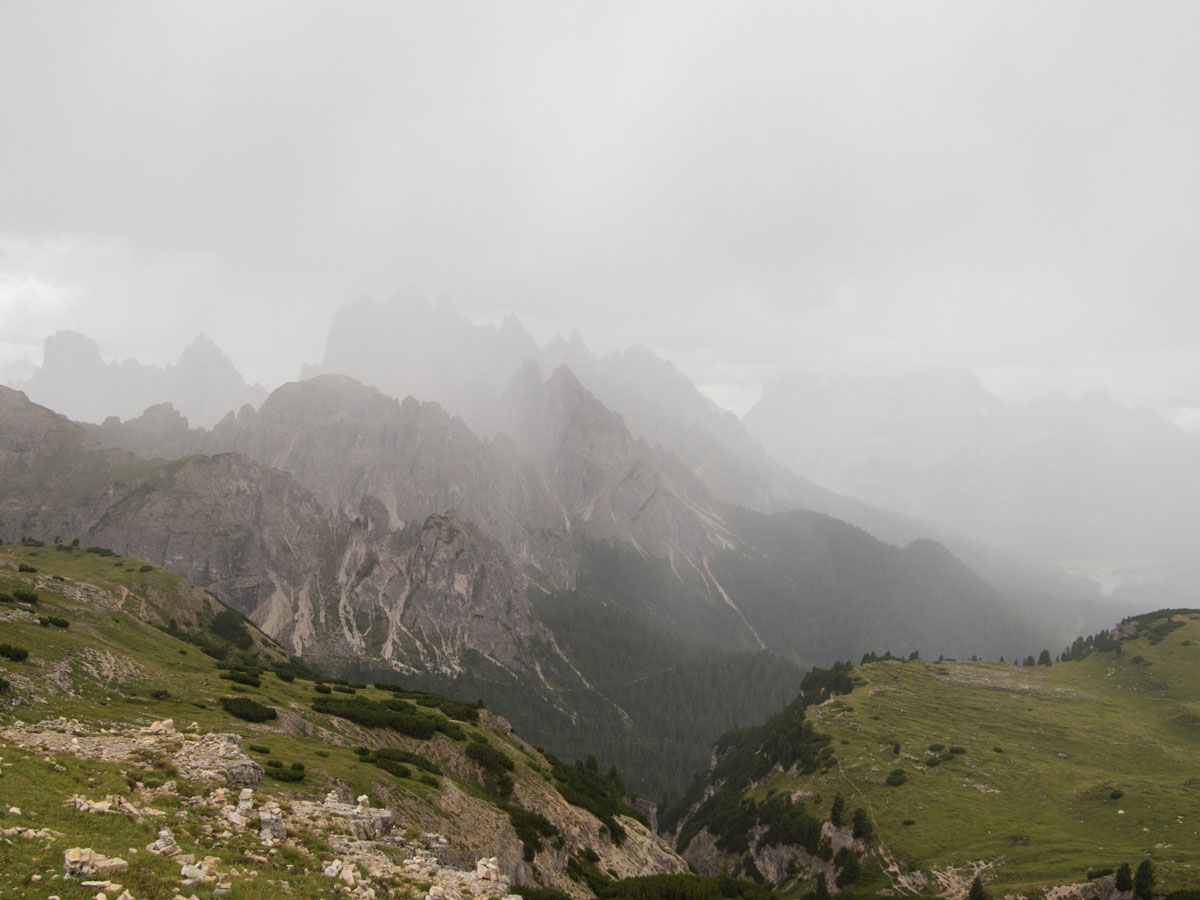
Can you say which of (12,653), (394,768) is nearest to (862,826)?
(394,768)

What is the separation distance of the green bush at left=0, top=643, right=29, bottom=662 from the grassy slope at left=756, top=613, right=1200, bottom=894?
105574mm

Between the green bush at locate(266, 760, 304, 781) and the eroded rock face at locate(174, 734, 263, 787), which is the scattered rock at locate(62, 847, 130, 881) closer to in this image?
the eroded rock face at locate(174, 734, 263, 787)

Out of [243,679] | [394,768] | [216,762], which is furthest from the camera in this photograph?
[243,679]

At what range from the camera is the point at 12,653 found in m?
40.3

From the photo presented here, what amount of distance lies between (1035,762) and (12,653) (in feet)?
477

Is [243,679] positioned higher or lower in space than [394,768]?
higher

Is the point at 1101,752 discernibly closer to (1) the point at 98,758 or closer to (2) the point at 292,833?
(2) the point at 292,833

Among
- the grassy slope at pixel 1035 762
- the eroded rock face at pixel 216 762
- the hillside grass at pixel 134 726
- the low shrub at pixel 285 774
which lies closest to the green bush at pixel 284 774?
the low shrub at pixel 285 774

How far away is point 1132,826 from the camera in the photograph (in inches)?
3236

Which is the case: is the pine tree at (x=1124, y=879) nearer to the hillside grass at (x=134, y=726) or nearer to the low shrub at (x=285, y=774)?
the hillside grass at (x=134, y=726)

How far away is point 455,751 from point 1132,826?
306 ft

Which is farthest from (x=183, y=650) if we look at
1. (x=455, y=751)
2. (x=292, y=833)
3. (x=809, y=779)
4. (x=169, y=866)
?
(x=809, y=779)

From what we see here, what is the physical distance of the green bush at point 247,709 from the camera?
47747mm

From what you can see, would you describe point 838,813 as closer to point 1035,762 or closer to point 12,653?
point 1035,762
